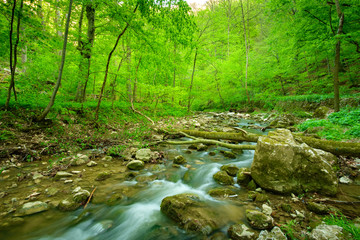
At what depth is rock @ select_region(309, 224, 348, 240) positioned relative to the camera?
5.62ft

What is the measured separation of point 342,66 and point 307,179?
17.2 m

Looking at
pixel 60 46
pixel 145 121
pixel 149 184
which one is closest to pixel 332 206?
pixel 149 184

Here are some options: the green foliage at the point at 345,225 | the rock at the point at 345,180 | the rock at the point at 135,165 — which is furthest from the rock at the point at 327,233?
the rock at the point at 135,165

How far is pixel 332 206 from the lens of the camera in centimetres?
243

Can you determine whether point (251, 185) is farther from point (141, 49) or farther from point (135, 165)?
point (141, 49)

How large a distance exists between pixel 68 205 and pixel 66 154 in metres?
2.50

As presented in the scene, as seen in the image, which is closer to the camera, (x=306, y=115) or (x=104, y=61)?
(x=104, y=61)

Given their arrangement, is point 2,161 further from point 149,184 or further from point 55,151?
point 149,184

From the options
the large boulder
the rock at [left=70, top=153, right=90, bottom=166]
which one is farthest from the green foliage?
the rock at [left=70, top=153, right=90, bottom=166]

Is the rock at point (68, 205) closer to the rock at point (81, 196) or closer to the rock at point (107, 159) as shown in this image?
the rock at point (81, 196)

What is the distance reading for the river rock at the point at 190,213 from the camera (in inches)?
89.3

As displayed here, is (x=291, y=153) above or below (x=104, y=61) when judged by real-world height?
below

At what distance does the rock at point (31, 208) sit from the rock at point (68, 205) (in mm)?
233

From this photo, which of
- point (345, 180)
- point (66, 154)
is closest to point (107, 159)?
point (66, 154)
